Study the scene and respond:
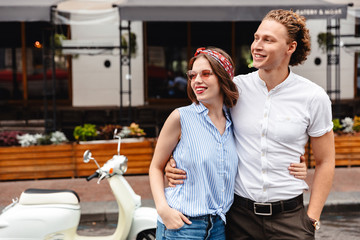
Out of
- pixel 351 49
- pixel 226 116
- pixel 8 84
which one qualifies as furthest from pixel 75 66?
pixel 226 116

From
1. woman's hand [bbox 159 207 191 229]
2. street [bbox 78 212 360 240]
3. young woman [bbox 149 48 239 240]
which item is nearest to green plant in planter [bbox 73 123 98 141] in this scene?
street [bbox 78 212 360 240]

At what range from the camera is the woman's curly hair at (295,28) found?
7.93 ft

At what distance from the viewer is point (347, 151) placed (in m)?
9.42

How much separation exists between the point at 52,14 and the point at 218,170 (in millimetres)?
6871

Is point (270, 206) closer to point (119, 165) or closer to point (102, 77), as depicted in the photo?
point (119, 165)

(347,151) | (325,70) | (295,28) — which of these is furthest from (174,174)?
(325,70)

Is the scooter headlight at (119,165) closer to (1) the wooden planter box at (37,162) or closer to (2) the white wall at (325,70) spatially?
(1) the wooden planter box at (37,162)

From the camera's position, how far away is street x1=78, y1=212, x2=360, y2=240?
236 inches

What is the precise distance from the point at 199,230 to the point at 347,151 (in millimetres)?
7509

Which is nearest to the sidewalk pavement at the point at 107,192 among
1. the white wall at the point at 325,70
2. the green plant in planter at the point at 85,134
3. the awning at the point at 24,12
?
the green plant in planter at the point at 85,134

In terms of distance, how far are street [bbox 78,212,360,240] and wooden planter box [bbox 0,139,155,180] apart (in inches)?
94.1

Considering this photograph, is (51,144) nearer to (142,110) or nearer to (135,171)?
(135,171)

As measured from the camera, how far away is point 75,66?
13000mm

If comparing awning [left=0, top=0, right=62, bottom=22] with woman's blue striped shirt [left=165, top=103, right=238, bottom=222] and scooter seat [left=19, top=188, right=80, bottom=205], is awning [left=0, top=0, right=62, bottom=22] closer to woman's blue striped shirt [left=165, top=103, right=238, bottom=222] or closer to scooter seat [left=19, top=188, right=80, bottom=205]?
scooter seat [left=19, top=188, right=80, bottom=205]
